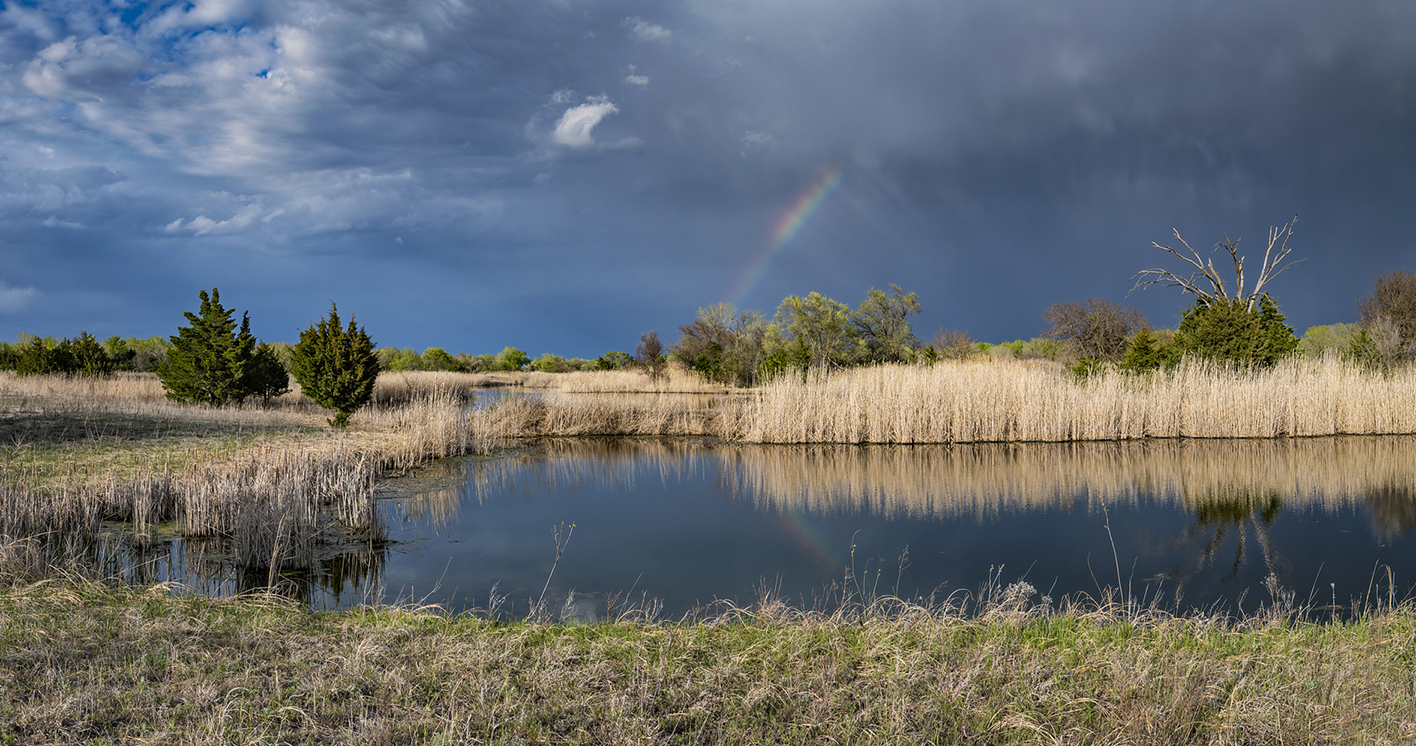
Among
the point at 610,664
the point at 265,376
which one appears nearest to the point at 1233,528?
the point at 610,664

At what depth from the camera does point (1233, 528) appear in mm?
8242

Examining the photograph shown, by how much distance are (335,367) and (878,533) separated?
39.9ft

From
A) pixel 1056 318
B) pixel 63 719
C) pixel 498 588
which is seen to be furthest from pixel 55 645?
pixel 1056 318

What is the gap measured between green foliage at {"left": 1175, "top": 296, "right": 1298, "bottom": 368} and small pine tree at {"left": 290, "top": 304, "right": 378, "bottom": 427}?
63.4 feet

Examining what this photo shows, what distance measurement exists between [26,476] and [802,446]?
12.0 meters

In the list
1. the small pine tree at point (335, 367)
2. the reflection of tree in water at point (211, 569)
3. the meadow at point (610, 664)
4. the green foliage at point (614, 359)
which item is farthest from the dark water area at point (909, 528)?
the green foliage at point (614, 359)

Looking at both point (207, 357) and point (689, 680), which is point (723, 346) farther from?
Answer: point (689, 680)

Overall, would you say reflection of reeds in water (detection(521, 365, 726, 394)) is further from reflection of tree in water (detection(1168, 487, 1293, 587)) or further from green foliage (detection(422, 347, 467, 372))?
reflection of tree in water (detection(1168, 487, 1293, 587))

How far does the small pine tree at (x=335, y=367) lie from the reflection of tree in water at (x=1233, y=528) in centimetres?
1458

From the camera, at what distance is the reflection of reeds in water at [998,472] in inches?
385

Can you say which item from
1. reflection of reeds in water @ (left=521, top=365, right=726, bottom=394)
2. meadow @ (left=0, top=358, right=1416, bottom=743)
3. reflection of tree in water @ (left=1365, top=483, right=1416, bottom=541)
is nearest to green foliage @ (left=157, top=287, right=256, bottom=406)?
meadow @ (left=0, top=358, right=1416, bottom=743)

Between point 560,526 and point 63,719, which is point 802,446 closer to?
point 560,526

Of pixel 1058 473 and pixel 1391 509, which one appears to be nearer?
pixel 1391 509

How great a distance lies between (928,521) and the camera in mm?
8555
